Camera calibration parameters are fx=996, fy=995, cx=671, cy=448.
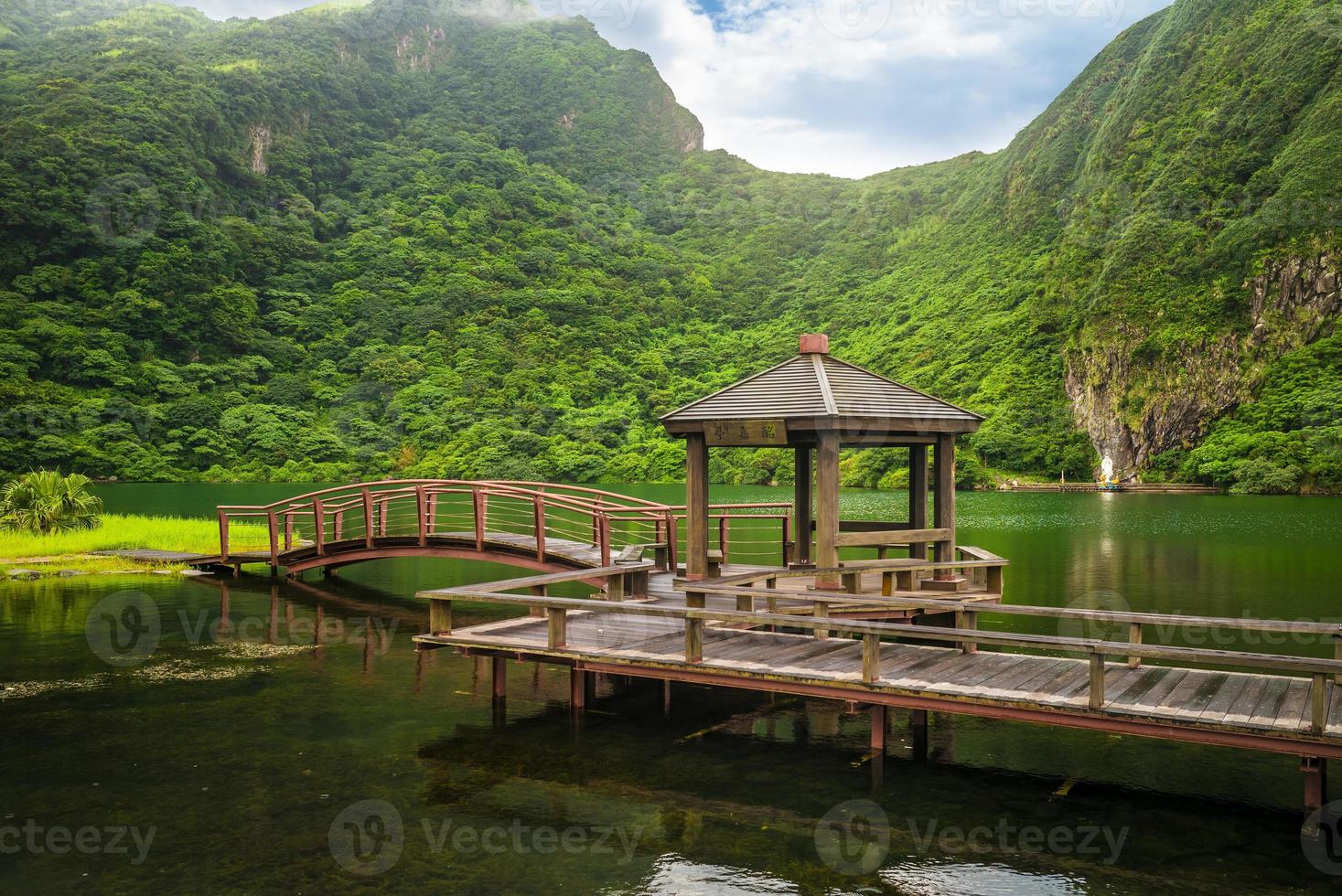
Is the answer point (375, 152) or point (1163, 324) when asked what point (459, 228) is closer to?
point (375, 152)

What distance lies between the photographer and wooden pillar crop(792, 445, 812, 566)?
1532cm

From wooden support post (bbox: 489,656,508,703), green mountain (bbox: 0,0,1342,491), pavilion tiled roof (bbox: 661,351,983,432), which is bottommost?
wooden support post (bbox: 489,656,508,703)

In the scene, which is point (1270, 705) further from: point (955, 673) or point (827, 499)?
point (827, 499)

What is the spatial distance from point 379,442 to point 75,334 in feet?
69.4

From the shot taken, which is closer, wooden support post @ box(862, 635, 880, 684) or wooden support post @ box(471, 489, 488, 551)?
wooden support post @ box(862, 635, 880, 684)

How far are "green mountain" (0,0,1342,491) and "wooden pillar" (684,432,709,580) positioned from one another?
57931 millimetres

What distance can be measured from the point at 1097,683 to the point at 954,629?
1513 millimetres

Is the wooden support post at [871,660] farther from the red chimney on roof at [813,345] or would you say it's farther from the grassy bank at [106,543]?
the grassy bank at [106,543]

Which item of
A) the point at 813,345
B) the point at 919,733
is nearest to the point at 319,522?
the point at 813,345

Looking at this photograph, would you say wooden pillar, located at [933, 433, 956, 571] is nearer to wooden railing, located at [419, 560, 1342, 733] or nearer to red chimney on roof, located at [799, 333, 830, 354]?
wooden railing, located at [419, 560, 1342, 733]

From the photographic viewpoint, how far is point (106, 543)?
26219mm

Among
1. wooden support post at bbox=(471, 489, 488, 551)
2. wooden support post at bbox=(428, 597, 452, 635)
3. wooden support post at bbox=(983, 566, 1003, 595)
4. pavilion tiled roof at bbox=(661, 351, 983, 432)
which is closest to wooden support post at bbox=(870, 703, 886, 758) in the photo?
pavilion tiled roof at bbox=(661, 351, 983, 432)

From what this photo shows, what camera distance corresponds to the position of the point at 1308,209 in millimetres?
80438

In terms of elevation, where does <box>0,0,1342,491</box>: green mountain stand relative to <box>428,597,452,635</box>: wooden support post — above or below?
above
